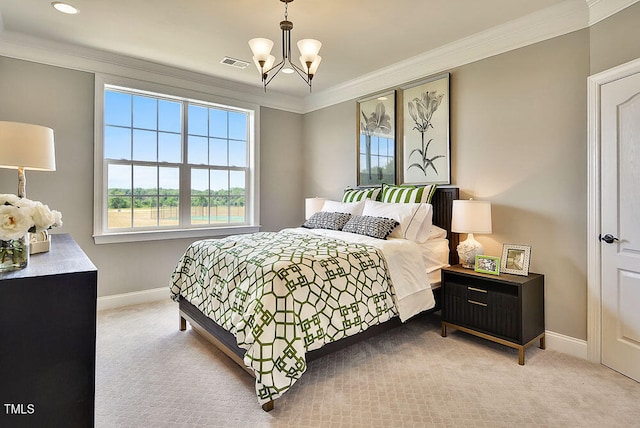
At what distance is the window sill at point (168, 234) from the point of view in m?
3.62

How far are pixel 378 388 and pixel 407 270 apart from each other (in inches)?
38.0

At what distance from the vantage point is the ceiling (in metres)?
2.59

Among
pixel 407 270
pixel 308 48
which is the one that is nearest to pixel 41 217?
pixel 308 48

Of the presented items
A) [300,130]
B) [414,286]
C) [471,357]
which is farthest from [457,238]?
[300,130]

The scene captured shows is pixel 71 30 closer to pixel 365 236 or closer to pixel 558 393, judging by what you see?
pixel 365 236

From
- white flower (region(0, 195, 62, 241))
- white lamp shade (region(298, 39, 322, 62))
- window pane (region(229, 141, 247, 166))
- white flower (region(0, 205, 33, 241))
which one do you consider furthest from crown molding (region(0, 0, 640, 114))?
white flower (region(0, 205, 33, 241))

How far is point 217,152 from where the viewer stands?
4.46 metres

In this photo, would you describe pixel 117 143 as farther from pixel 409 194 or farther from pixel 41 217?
pixel 409 194

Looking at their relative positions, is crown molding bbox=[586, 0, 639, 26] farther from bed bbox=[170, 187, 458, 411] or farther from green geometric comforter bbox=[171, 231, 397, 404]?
green geometric comforter bbox=[171, 231, 397, 404]

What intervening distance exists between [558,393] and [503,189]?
1.63m

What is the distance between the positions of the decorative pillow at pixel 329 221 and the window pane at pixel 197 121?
6.28 feet

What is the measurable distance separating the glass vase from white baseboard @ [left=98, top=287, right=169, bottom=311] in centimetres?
262

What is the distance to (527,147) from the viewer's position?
2.84 metres

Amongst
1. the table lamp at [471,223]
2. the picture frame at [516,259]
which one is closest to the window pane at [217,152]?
the table lamp at [471,223]
